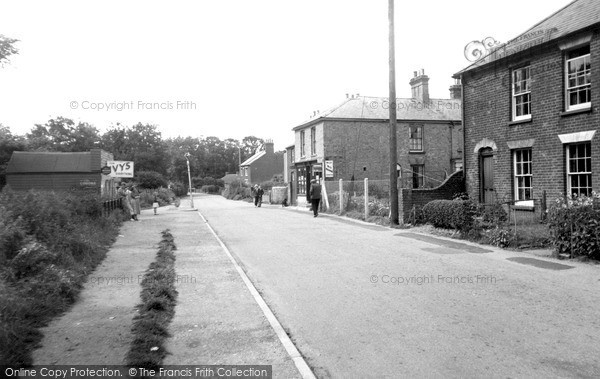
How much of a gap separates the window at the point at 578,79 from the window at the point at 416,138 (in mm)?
18505

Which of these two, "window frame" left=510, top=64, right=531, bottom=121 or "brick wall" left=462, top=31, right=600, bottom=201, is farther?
"window frame" left=510, top=64, right=531, bottom=121

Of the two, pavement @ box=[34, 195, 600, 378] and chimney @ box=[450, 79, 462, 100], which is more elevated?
chimney @ box=[450, 79, 462, 100]

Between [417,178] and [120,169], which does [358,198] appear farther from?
[120,169]

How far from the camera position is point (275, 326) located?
5867 millimetres

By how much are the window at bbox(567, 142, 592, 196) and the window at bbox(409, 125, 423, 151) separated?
18.8 metres

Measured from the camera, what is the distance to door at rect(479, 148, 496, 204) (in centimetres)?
1756

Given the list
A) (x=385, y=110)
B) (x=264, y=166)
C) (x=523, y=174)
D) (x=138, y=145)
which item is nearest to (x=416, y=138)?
(x=385, y=110)

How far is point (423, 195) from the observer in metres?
18.3

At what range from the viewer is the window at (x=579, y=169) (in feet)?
Answer: 45.6

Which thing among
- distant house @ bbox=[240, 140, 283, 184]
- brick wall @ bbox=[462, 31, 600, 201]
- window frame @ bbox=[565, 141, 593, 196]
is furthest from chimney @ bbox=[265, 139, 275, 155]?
window frame @ bbox=[565, 141, 593, 196]

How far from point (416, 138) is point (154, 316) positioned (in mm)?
29120

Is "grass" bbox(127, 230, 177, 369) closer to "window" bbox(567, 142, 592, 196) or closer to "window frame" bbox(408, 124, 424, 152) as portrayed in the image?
"window" bbox(567, 142, 592, 196)

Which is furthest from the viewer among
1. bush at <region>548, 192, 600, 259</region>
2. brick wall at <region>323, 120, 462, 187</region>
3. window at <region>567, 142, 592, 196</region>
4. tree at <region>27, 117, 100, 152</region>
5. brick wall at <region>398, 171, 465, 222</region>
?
tree at <region>27, 117, 100, 152</region>

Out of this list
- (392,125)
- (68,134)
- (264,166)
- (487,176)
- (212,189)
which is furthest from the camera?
(212,189)
